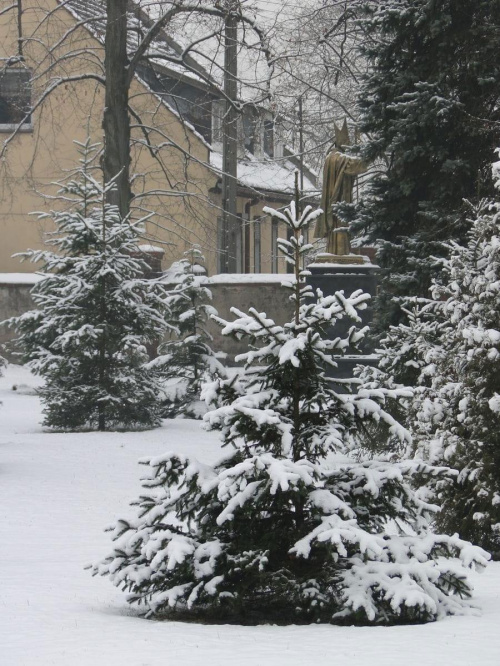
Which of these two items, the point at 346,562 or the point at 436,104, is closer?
the point at 346,562

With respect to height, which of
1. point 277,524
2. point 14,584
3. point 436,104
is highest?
point 436,104

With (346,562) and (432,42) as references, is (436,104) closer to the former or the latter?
(432,42)

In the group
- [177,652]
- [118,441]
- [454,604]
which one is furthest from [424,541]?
[118,441]

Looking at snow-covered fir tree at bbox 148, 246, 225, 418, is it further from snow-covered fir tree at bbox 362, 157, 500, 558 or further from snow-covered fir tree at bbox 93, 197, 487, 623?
snow-covered fir tree at bbox 93, 197, 487, 623

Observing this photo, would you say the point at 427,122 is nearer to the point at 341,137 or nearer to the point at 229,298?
the point at 341,137

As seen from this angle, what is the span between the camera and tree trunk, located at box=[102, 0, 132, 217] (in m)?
21.8

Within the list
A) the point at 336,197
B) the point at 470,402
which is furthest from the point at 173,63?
the point at 470,402

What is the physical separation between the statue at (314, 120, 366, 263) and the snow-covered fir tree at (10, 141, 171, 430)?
288 centimetres

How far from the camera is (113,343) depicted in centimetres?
1786

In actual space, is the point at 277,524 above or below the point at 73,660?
above

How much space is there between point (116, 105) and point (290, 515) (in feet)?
51.7

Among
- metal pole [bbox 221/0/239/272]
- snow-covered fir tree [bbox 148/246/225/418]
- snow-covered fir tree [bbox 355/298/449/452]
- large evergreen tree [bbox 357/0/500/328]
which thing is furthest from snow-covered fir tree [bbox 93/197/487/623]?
metal pole [bbox 221/0/239/272]

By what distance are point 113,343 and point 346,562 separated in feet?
36.5

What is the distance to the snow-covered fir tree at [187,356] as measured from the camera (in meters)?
19.7
